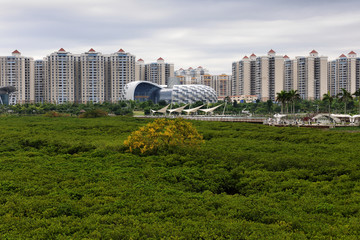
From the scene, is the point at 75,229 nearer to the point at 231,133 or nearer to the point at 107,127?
the point at 231,133

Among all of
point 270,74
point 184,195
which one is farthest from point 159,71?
point 184,195

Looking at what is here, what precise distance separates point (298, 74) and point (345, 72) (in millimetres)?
15099

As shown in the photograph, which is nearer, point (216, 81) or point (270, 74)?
point (270, 74)

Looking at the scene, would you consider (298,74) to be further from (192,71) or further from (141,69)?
(192,71)

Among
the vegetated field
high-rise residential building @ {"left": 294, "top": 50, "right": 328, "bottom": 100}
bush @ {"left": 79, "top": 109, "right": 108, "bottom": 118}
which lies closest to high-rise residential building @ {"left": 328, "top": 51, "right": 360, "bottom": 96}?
high-rise residential building @ {"left": 294, "top": 50, "right": 328, "bottom": 100}

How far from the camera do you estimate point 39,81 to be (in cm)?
11700

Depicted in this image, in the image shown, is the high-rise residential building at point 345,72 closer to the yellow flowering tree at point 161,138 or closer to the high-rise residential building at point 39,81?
the high-rise residential building at point 39,81

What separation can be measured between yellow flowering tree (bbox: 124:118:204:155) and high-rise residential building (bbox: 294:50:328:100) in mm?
96782

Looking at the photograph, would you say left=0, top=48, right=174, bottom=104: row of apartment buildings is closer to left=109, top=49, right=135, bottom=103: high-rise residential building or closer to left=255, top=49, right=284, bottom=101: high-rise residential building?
left=109, top=49, right=135, bottom=103: high-rise residential building

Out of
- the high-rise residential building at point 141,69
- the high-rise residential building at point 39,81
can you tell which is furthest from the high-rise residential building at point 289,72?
the high-rise residential building at point 39,81

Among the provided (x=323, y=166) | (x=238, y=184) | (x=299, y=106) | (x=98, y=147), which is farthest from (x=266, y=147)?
(x=299, y=106)

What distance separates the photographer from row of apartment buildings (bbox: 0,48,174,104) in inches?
4439

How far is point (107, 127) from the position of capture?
3009 cm

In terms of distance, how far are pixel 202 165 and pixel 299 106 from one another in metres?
62.8
